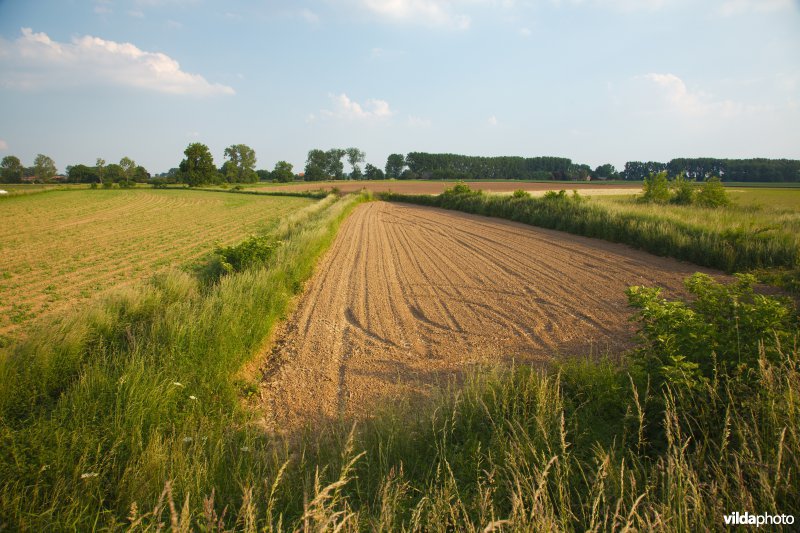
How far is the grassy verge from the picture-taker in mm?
2756

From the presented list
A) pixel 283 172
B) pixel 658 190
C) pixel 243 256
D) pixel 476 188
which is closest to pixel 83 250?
pixel 243 256

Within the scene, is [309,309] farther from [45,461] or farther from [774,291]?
[774,291]

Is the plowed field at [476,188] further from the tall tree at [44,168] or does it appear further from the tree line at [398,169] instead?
the tall tree at [44,168]

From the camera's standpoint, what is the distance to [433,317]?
7832 millimetres

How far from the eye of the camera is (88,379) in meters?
3.92

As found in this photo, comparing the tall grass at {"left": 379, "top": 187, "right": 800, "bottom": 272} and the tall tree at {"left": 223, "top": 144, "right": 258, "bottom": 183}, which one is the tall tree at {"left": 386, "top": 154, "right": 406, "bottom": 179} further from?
the tall grass at {"left": 379, "top": 187, "right": 800, "bottom": 272}

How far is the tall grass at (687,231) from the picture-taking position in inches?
414

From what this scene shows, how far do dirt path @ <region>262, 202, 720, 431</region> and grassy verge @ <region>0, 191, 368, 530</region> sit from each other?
802mm

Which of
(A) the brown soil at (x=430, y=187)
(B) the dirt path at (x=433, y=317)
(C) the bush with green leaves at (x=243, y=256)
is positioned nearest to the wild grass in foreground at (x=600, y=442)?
(B) the dirt path at (x=433, y=317)

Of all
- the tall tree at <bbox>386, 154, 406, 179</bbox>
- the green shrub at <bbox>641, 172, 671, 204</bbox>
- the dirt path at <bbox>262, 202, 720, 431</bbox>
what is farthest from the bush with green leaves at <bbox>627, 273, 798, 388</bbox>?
the tall tree at <bbox>386, 154, 406, 179</bbox>

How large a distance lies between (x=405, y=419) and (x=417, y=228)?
18081 mm

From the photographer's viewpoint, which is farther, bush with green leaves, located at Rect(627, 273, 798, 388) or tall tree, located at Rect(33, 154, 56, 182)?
tall tree, located at Rect(33, 154, 56, 182)

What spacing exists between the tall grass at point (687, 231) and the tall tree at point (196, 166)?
8182 cm

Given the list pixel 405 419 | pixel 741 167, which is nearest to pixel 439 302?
pixel 405 419
